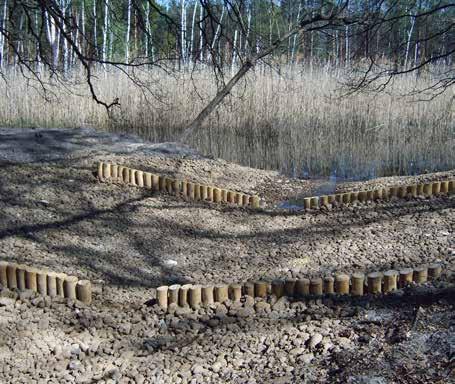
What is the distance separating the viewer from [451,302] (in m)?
2.93

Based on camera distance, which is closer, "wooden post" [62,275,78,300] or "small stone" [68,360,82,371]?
"small stone" [68,360,82,371]

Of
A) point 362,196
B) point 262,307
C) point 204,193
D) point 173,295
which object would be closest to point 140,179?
point 204,193

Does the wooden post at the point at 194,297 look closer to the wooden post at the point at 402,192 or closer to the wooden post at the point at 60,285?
the wooden post at the point at 60,285

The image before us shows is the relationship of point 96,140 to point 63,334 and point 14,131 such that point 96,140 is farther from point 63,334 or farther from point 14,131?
point 63,334

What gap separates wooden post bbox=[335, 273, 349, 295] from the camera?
321 centimetres

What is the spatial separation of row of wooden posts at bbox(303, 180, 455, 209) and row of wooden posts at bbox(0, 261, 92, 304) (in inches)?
102

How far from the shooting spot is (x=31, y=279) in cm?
338

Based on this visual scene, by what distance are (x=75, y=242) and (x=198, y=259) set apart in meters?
0.90

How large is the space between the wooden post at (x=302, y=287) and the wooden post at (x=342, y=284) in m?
0.15

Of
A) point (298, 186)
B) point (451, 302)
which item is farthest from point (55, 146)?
point (451, 302)

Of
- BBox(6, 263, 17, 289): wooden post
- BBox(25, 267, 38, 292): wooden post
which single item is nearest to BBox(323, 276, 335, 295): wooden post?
BBox(25, 267, 38, 292): wooden post

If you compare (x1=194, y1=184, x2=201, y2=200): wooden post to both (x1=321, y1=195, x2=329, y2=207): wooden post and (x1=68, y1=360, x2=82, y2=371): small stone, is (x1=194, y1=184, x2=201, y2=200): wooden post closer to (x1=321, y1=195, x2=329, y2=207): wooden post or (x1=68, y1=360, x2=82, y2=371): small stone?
(x1=321, y1=195, x2=329, y2=207): wooden post

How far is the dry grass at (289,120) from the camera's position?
28.3 ft

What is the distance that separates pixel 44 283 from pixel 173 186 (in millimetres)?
2282
